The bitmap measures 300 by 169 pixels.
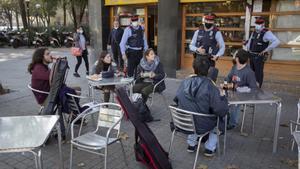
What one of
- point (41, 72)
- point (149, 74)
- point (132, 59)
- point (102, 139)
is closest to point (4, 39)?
point (132, 59)

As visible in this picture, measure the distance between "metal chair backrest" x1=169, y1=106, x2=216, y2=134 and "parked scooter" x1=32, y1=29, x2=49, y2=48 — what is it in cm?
1738

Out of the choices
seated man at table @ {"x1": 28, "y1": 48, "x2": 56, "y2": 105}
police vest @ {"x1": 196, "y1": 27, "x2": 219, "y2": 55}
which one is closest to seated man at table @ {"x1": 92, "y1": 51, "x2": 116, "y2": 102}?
seated man at table @ {"x1": 28, "y1": 48, "x2": 56, "y2": 105}

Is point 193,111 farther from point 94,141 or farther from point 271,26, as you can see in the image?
Result: point 271,26

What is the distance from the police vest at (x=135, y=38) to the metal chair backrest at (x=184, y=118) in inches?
154

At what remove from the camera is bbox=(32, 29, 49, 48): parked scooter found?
18.9 metres

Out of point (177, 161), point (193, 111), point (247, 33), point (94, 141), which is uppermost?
point (247, 33)

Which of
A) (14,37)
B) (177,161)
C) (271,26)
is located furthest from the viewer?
(14,37)

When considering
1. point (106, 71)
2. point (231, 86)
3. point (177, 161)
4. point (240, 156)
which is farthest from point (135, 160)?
point (106, 71)

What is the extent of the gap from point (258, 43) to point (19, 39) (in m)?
16.7

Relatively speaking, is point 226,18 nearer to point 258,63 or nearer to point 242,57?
point 258,63

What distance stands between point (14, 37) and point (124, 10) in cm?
1168

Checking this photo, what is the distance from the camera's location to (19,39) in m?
19.0

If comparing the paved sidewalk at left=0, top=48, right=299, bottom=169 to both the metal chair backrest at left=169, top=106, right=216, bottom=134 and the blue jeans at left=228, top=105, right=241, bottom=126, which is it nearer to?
the blue jeans at left=228, top=105, right=241, bottom=126

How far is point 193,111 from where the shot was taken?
3389mm
